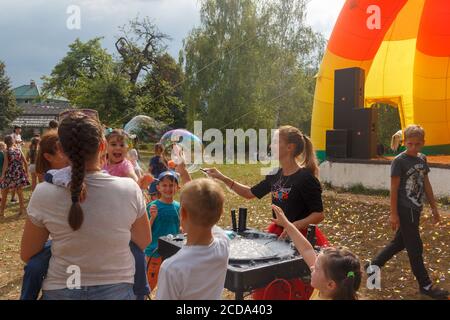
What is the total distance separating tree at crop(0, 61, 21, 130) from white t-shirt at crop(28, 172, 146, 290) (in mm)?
56487

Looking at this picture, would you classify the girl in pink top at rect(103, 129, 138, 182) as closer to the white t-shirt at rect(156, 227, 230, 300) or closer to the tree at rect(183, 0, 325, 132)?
the white t-shirt at rect(156, 227, 230, 300)

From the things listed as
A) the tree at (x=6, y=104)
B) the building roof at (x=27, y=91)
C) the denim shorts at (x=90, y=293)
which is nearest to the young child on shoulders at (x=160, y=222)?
the denim shorts at (x=90, y=293)

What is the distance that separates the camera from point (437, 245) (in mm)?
6098

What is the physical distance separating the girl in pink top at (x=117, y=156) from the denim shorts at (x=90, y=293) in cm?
205

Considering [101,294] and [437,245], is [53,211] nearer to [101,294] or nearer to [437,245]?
[101,294]

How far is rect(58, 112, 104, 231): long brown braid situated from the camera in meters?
1.85

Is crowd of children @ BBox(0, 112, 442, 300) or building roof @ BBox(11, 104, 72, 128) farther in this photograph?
building roof @ BBox(11, 104, 72, 128)

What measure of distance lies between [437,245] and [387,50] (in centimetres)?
918

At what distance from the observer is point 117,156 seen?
13.4 ft

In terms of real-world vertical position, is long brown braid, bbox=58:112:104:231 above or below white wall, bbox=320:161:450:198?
above

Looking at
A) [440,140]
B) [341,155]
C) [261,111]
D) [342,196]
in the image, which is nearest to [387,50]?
[440,140]

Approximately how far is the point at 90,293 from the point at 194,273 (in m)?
0.50

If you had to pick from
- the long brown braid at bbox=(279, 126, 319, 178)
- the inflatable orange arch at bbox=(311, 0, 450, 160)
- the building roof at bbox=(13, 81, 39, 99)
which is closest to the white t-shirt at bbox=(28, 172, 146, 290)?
the long brown braid at bbox=(279, 126, 319, 178)

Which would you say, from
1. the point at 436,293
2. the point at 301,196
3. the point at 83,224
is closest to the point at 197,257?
the point at 83,224
